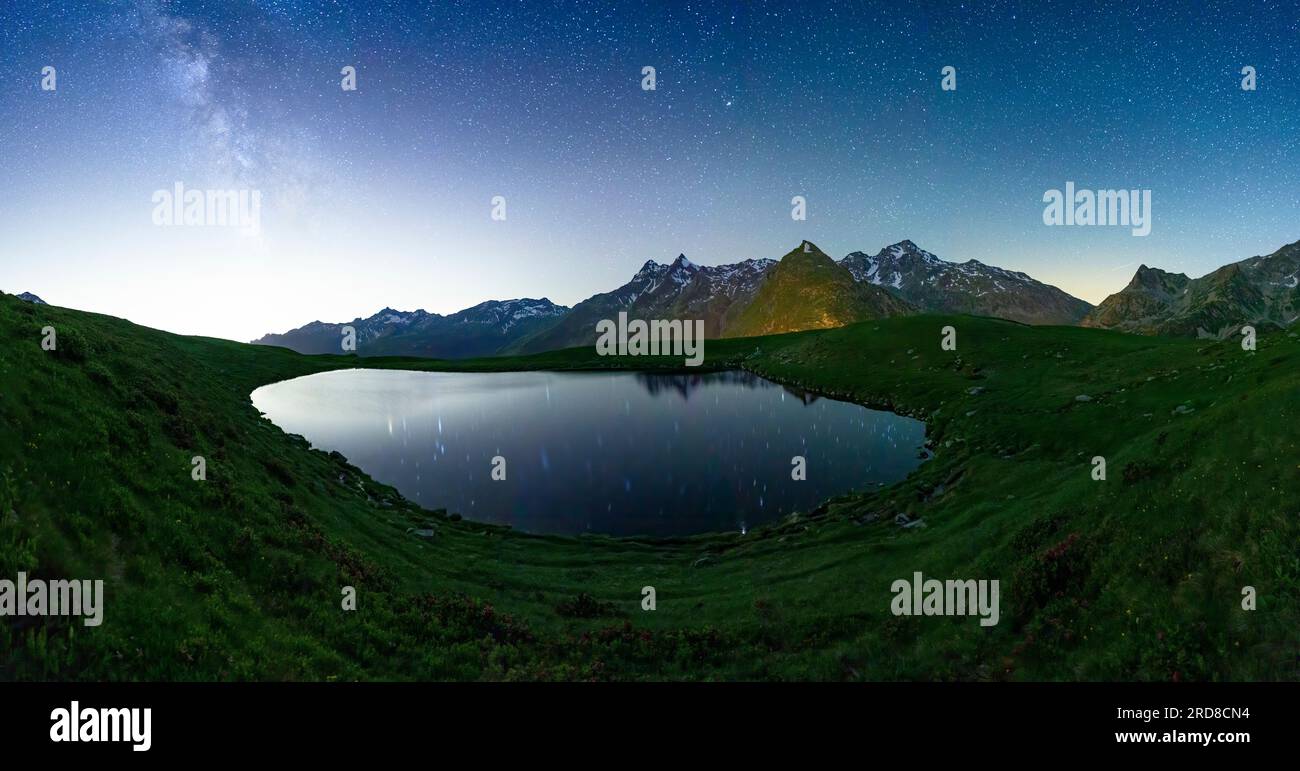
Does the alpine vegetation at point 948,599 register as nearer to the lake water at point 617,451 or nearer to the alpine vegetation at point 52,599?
the lake water at point 617,451

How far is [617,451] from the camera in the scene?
47.5m

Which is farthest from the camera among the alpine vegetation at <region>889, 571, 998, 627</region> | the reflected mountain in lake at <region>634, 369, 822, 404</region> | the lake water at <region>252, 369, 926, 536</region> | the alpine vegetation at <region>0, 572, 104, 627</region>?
the reflected mountain in lake at <region>634, 369, 822, 404</region>

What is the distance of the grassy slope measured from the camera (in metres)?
9.73

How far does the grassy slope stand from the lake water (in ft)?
20.8

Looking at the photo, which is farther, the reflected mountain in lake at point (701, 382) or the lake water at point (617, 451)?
the reflected mountain in lake at point (701, 382)

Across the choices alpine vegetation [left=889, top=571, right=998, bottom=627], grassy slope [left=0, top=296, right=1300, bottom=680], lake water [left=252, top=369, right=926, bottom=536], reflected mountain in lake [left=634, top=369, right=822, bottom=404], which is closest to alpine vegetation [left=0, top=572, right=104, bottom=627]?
grassy slope [left=0, top=296, right=1300, bottom=680]

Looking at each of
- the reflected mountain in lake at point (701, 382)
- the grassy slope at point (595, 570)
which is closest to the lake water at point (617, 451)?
the reflected mountain in lake at point (701, 382)

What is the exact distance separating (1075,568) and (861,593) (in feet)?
21.2

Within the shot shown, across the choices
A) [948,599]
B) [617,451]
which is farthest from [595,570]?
[617,451]

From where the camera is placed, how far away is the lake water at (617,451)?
34.0 meters

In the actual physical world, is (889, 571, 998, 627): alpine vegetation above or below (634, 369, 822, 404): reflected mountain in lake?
below

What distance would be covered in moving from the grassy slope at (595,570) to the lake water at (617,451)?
635cm

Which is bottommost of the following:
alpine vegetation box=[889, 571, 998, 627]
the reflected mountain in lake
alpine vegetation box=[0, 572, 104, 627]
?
alpine vegetation box=[889, 571, 998, 627]

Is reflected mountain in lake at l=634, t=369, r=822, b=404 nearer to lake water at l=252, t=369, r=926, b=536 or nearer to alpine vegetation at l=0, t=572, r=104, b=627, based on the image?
lake water at l=252, t=369, r=926, b=536
